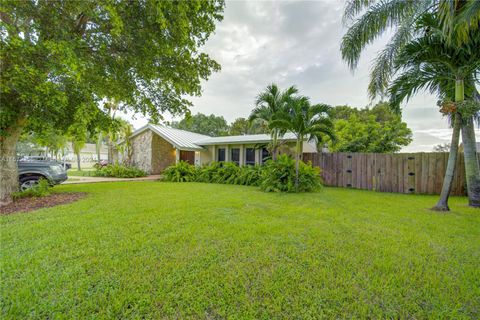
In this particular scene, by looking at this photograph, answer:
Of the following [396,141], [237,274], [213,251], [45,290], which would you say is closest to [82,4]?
[45,290]

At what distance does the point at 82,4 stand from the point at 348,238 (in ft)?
22.5

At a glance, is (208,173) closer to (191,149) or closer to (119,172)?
(191,149)

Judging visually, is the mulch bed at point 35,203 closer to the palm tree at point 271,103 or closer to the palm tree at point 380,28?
the palm tree at point 271,103

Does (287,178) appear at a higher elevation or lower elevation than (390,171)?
lower

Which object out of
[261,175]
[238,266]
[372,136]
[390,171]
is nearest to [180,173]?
[261,175]

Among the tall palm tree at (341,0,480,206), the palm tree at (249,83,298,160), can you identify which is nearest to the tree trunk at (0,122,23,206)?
the palm tree at (249,83,298,160)

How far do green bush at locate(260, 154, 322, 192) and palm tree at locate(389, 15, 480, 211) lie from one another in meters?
3.61

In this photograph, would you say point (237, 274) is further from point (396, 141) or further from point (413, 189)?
point (396, 141)

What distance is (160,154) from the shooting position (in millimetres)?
16219

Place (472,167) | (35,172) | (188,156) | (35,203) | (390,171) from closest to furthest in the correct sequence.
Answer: (35,203) < (472,167) < (35,172) < (390,171) < (188,156)

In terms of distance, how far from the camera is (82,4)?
13.3ft

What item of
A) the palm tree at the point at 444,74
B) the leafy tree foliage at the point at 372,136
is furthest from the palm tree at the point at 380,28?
the leafy tree foliage at the point at 372,136

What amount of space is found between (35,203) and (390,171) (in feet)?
41.4

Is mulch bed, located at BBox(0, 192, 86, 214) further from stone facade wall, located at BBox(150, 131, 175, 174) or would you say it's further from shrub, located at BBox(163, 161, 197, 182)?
stone facade wall, located at BBox(150, 131, 175, 174)
